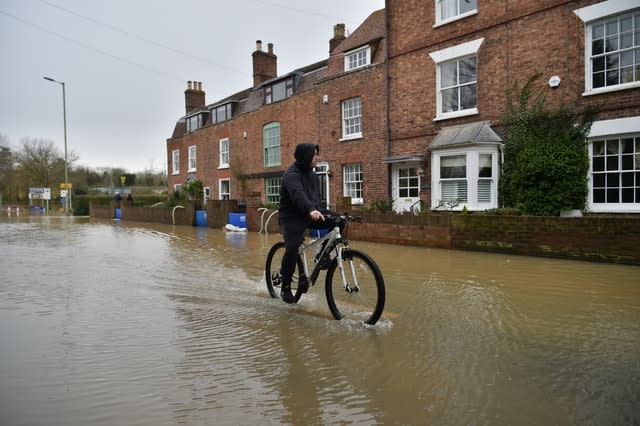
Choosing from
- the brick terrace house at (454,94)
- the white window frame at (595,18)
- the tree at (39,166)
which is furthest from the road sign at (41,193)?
the white window frame at (595,18)

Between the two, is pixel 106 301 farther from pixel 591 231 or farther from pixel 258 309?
pixel 591 231

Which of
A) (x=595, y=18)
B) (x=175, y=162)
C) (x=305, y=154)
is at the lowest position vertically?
(x=305, y=154)

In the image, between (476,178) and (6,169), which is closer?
(476,178)

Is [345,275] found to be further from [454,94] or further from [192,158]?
[192,158]

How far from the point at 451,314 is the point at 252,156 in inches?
891

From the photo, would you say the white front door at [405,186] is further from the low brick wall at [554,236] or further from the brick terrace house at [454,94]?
the low brick wall at [554,236]

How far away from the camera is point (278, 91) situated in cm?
2506

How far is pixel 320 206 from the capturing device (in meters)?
5.09

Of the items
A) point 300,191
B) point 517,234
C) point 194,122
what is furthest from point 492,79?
point 194,122

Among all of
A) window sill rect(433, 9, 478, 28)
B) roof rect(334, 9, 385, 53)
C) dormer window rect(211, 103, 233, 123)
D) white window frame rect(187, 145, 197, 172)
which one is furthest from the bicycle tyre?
white window frame rect(187, 145, 197, 172)

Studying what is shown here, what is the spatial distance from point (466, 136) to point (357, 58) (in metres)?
7.20

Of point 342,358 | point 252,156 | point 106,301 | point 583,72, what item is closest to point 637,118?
point 583,72

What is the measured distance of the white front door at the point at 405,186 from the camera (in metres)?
15.7

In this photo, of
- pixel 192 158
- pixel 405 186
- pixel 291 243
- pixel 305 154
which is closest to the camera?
pixel 305 154
